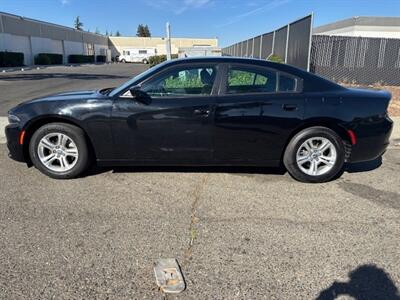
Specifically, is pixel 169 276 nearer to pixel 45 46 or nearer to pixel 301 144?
pixel 301 144

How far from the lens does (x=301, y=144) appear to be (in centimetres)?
440

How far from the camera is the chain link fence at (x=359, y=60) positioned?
15.4 meters

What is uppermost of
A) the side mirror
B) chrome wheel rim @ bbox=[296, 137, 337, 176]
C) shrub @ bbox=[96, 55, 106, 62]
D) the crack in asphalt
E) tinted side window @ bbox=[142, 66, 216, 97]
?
shrub @ bbox=[96, 55, 106, 62]

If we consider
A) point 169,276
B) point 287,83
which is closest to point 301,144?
point 287,83

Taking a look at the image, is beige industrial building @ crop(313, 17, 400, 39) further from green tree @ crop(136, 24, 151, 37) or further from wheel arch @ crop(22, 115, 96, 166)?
green tree @ crop(136, 24, 151, 37)

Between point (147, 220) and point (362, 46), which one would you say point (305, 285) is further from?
point (362, 46)

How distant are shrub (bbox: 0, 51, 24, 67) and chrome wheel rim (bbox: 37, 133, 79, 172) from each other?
1482 inches

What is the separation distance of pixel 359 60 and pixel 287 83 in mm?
13095

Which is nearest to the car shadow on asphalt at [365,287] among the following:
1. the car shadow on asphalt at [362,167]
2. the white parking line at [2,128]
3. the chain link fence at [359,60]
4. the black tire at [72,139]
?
the car shadow on asphalt at [362,167]

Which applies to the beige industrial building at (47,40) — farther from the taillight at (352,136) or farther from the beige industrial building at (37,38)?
the taillight at (352,136)

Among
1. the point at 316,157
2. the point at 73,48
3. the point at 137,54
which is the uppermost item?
the point at 73,48

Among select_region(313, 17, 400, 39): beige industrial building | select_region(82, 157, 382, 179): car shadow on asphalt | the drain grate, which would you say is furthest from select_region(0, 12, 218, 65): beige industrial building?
the drain grate

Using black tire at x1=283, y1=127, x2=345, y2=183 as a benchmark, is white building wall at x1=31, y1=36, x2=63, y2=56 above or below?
above

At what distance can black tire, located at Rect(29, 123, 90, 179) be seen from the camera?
4.31 meters
